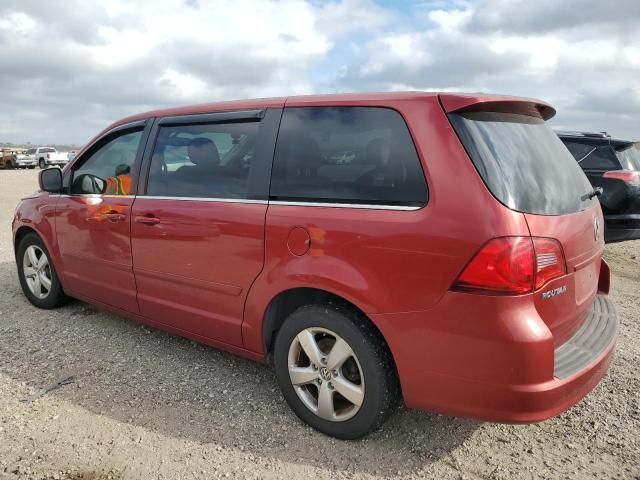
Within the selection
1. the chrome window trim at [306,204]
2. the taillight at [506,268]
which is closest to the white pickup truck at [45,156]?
the chrome window trim at [306,204]

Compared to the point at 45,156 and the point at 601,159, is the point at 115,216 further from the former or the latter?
the point at 45,156

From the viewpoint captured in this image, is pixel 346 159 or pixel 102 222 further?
pixel 102 222

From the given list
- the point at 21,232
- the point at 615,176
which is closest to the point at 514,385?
the point at 21,232

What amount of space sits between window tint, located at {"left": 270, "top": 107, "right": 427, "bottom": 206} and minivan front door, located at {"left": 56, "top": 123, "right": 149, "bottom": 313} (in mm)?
1398

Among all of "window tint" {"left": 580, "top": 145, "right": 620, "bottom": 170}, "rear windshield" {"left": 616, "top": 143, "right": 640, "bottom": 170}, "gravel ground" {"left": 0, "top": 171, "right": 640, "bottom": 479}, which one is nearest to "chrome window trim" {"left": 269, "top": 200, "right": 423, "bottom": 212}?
"gravel ground" {"left": 0, "top": 171, "right": 640, "bottom": 479}

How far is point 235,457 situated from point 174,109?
2.32 meters

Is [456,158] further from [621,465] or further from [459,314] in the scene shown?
[621,465]

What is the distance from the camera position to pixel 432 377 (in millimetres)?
2348

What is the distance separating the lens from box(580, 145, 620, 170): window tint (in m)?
6.62

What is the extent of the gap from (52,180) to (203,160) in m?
1.83

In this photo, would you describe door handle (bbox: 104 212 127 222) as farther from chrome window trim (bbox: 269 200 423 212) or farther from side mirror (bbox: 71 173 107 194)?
chrome window trim (bbox: 269 200 423 212)

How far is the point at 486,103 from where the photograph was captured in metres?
2.39

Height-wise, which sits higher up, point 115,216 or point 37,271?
point 115,216

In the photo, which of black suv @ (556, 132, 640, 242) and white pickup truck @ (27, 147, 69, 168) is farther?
white pickup truck @ (27, 147, 69, 168)
